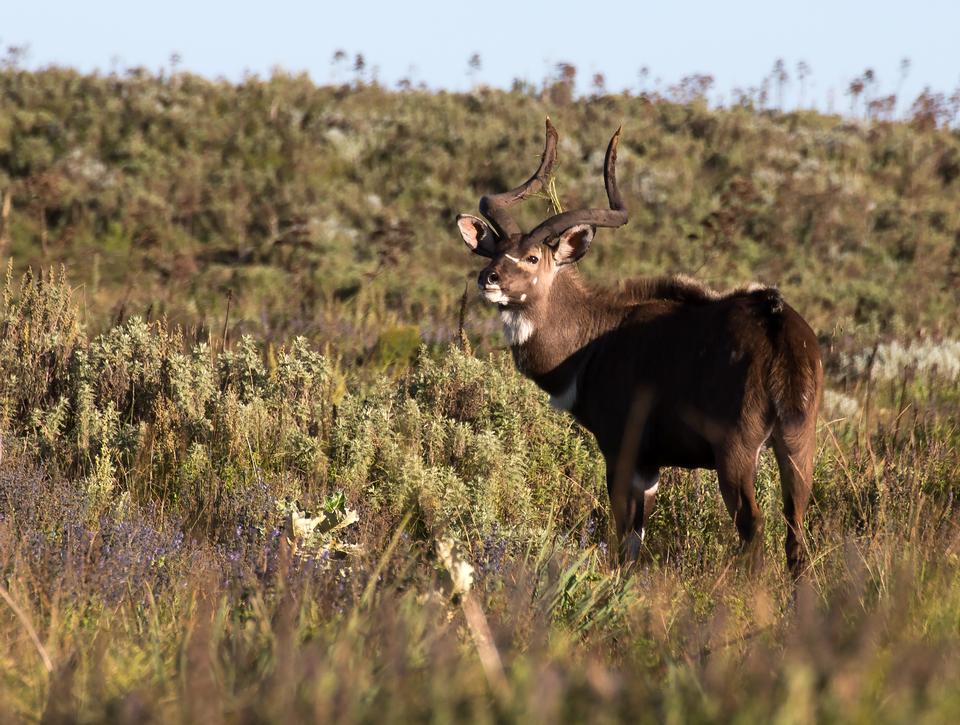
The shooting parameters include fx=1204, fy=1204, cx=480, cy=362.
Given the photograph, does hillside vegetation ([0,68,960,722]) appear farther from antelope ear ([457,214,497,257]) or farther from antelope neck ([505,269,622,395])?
antelope ear ([457,214,497,257])

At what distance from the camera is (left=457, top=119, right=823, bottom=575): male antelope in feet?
19.3

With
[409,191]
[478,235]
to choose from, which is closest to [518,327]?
[478,235]

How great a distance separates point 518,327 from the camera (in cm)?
725

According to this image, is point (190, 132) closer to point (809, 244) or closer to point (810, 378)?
point (809, 244)

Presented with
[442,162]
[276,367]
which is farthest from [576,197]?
[276,367]

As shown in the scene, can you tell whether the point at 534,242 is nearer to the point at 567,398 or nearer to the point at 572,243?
the point at 572,243

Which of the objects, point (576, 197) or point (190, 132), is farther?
point (190, 132)

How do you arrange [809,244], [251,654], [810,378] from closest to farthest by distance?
[251,654], [810,378], [809,244]

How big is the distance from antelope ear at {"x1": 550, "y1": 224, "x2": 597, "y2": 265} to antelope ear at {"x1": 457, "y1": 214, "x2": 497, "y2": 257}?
0.40m

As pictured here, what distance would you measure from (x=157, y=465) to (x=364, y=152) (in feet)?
63.2

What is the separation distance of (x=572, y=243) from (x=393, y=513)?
2042 millimetres

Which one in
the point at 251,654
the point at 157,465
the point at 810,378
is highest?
the point at 810,378

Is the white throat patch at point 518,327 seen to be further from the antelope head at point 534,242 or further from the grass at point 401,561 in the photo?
the grass at point 401,561

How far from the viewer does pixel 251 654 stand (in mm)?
3445
